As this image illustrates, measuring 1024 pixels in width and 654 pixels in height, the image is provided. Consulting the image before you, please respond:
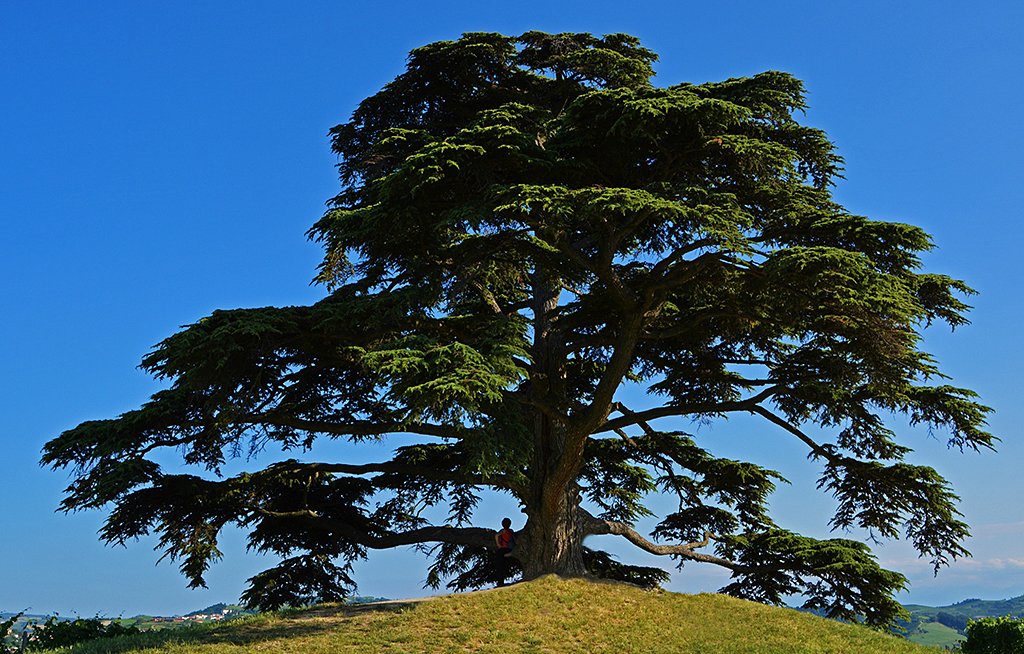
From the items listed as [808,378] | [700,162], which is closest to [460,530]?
[808,378]

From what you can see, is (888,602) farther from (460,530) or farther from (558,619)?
(460,530)

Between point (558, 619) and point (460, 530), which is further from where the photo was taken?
point (460, 530)

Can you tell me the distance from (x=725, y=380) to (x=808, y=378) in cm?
256

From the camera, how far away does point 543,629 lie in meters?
17.3

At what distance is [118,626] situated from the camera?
20.4 metres

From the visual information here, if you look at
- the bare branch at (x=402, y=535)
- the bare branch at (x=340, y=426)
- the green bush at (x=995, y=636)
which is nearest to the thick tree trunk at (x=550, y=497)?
the bare branch at (x=402, y=535)

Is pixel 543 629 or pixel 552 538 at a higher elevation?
pixel 552 538

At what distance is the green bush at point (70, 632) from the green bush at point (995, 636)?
18.1 meters

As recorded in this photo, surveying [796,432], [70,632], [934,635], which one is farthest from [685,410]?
[934,635]

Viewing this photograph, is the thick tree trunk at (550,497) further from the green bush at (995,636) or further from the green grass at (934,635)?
the green grass at (934,635)

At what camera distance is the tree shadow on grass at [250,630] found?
16984 mm

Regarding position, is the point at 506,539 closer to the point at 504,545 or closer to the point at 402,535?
the point at 504,545

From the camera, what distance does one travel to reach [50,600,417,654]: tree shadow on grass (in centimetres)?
1698

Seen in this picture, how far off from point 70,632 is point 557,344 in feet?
40.9
